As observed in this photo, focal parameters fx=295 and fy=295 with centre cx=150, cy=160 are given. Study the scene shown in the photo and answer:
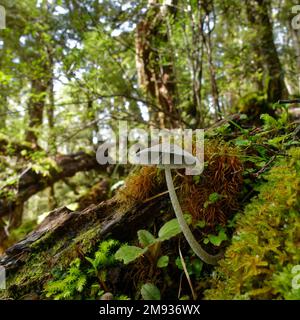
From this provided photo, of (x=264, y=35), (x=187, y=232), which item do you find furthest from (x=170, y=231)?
(x=264, y=35)

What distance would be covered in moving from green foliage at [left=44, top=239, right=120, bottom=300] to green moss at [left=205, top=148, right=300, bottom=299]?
781 millimetres

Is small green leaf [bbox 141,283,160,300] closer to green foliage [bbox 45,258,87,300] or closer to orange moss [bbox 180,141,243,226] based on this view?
green foliage [bbox 45,258,87,300]

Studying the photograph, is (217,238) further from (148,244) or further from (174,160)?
(174,160)

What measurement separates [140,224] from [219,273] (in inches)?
32.4

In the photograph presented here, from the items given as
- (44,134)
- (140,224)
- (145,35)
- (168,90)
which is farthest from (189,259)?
(44,134)

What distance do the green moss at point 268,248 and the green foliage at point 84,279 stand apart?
2.56 ft

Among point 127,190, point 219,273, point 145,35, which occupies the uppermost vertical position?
point 145,35

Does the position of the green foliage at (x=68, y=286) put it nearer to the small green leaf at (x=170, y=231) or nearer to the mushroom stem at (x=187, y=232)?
the small green leaf at (x=170, y=231)

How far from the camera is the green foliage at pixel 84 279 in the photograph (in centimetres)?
208

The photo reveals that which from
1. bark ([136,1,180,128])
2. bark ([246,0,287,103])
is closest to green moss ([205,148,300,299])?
bark ([136,1,180,128])

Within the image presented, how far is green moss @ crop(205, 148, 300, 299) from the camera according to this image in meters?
1.49

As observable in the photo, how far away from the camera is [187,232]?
6.39 feet
